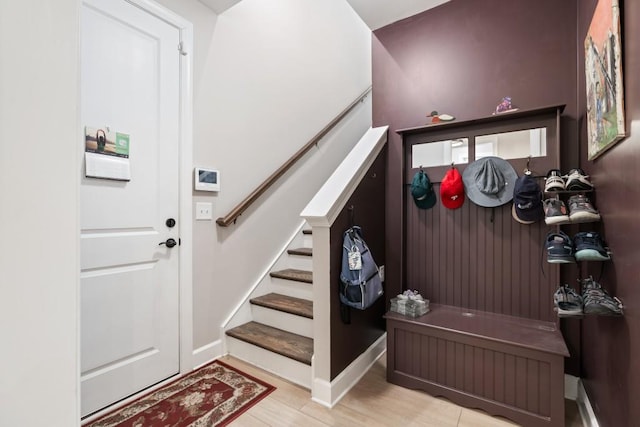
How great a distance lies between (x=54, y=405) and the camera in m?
0.64

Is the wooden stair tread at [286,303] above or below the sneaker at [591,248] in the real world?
below

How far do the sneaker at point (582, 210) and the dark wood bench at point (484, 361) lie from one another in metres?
0.67

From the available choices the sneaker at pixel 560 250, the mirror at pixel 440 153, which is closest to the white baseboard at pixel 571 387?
the sneaker at pixel 560 250

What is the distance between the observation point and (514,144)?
1.99 meters

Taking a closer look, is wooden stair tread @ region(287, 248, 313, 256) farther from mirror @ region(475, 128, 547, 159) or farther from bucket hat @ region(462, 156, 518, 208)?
mirror @ region(475, 128, 547, 159)

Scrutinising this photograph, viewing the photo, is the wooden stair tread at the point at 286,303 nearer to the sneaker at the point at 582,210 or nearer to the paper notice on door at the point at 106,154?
the paper notice on door at the point at 106,154

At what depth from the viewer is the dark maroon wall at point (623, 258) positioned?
1.00 m

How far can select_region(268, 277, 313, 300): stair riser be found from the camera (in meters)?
2.44

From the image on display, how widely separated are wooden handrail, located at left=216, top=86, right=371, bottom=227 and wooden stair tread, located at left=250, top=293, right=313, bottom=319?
2.32ft

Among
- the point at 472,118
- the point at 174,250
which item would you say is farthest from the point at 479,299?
the point at 174,250

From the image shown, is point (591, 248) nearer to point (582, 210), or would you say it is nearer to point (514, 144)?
point (582, 210)

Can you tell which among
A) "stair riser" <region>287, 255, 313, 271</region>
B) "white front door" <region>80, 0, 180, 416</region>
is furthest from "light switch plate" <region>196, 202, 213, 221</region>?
"stair riser" <region>287, 255, 313, 271</region>

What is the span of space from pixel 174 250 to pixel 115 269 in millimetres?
353

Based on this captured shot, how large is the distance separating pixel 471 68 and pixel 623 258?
64.8 inches
